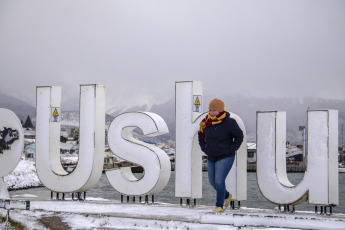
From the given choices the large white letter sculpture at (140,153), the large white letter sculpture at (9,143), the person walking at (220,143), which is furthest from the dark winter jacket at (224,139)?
the large white letter sculpture at (9,143)

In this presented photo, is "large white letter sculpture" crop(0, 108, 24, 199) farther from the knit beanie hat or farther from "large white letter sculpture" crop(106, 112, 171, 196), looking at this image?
the knit beanie hat

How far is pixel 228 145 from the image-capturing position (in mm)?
9602

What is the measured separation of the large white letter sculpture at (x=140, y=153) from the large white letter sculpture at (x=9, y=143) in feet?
8.57

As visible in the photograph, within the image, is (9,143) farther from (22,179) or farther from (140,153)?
(22,179)

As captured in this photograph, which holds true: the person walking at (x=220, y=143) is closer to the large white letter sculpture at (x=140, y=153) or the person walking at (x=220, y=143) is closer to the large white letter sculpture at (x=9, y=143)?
the large white letter sculpture at (x=140, y=153)

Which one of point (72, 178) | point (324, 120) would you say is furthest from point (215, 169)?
point (72, 178)

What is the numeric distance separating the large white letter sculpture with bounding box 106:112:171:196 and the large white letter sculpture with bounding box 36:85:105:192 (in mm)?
484

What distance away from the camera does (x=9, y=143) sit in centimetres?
1320

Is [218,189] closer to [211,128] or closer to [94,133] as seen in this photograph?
[211,128]

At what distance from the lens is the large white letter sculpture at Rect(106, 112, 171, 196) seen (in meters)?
11.5

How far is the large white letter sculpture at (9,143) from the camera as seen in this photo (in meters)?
13.0

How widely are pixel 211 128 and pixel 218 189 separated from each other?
115cm

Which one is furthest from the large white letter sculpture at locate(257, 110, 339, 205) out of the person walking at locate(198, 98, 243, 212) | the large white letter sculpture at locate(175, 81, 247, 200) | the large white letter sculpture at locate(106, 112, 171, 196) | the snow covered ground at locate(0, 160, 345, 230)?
the large white letter sculpture at locate(106, 112, 171, 196)

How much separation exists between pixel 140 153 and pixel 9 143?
12.4 ft
